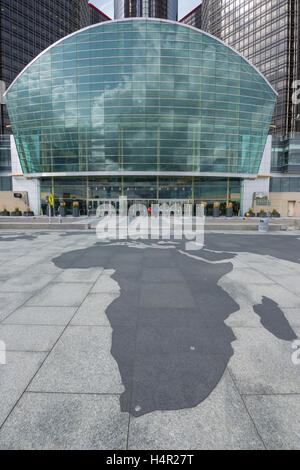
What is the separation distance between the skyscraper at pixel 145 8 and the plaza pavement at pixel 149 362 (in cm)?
17208

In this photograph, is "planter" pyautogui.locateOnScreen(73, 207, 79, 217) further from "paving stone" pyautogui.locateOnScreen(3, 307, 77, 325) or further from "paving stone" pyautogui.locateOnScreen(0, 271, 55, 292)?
"paving stone" pyautogui.locateOnScreen(3, 307, 77, 325)

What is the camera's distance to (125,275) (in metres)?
8.42

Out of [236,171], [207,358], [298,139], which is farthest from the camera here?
[298,139]

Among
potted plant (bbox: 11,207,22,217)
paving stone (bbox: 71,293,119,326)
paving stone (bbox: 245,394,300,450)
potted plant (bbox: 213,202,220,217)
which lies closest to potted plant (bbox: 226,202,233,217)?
potted plant (bbox: 213,202,220,217)

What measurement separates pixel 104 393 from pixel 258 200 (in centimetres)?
4398

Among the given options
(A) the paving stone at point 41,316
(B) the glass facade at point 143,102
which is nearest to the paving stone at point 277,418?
(A) the paving stone at point 41,316

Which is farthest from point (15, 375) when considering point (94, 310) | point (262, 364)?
point (262, 364)

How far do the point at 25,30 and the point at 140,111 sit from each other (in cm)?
7802

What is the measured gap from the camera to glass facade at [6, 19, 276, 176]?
36.9 metres

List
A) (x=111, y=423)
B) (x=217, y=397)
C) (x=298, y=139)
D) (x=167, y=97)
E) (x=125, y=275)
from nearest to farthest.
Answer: (x=111, y=423) < (x=217, y=397) < (x=125, y=275) < (x=167, y=97) < (x=298, y=139)

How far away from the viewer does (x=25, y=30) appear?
82.3m

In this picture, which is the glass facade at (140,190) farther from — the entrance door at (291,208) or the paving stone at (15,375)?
the paving stone at (15,375)

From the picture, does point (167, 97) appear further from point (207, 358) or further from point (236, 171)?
point (207, 358)
